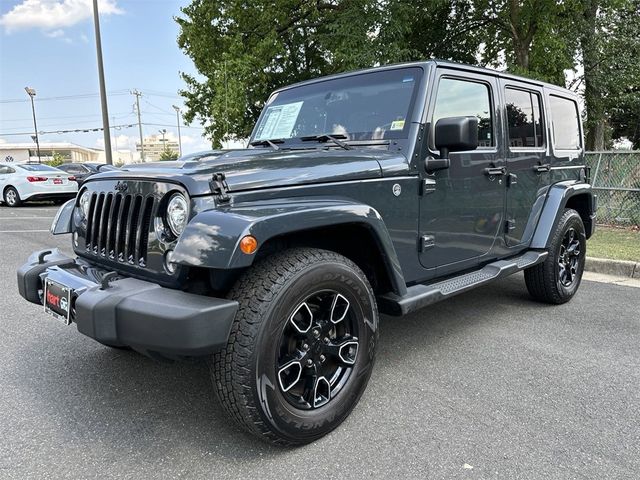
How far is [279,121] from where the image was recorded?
3.66 m

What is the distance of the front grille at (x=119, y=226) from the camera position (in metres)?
2.35

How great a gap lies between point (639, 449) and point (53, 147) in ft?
354

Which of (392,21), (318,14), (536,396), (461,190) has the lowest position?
(536,396)

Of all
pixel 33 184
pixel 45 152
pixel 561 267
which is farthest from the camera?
pixel 45 152

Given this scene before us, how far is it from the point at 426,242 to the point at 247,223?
4.67 feet

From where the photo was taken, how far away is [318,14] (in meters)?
15.5

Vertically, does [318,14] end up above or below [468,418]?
above

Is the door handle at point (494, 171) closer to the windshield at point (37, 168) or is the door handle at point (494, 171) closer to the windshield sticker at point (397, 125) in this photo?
the windshield sticker at point (397, 125)

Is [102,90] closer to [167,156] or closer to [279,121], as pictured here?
[279,121]

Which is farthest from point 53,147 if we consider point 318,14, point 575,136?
point 575,136

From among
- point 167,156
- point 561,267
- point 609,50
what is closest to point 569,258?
point 561,267

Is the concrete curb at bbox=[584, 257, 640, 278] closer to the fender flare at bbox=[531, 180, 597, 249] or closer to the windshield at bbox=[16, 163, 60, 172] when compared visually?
the fender flare at bbox=[531, 180, 597, 249]

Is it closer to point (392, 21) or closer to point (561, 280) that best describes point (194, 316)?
point (561, 280)

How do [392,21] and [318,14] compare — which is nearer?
[392,21]
